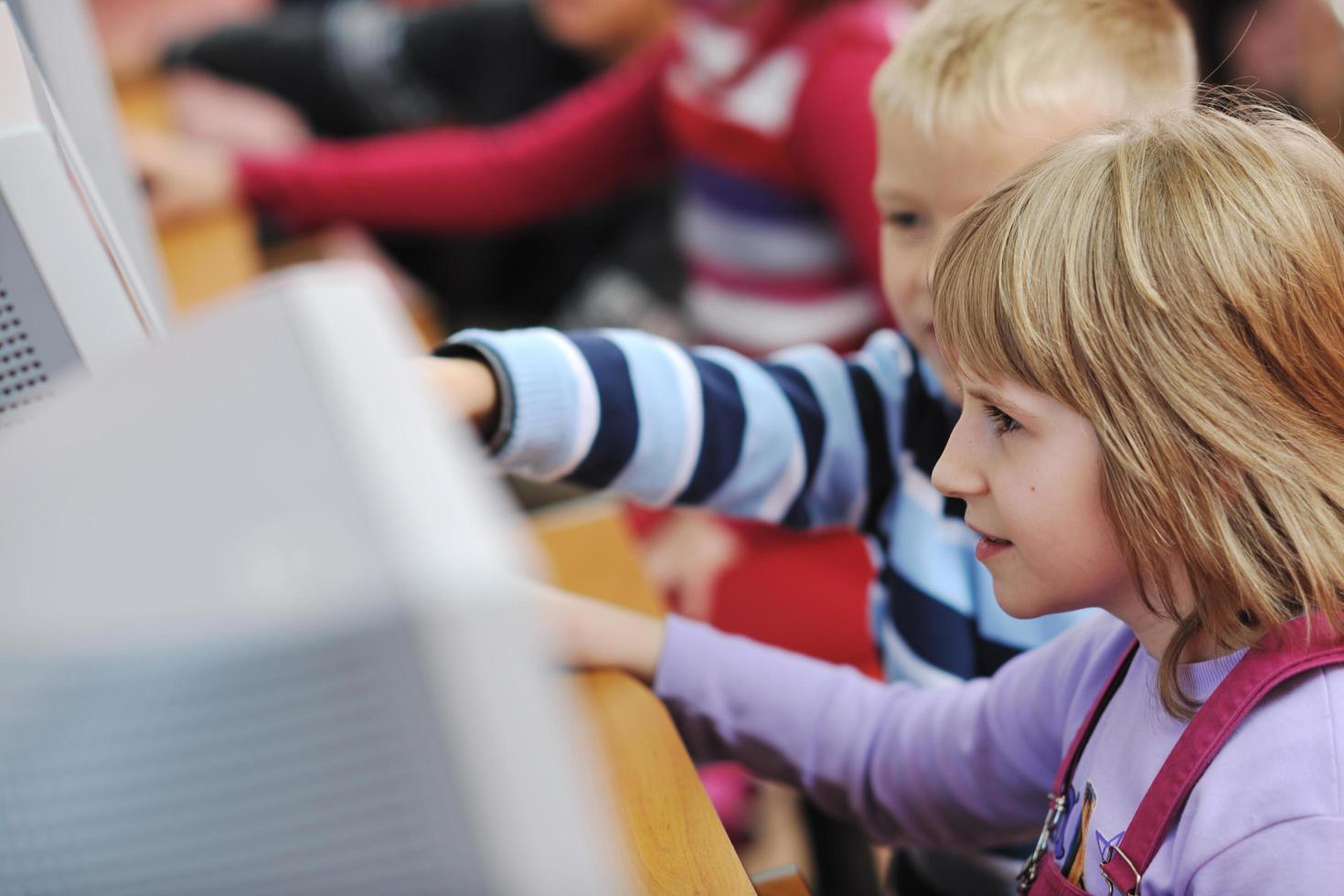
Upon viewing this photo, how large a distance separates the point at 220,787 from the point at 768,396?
51 centimetres

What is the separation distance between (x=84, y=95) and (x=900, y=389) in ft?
2.13

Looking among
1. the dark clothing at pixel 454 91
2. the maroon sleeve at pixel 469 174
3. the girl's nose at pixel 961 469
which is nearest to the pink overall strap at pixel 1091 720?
the girl's nose at pixel 961 469

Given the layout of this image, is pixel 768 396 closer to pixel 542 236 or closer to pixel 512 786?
pixel 512 786

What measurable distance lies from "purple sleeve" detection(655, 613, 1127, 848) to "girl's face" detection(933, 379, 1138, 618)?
0.28ft

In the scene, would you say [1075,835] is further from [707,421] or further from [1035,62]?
[1035,62]

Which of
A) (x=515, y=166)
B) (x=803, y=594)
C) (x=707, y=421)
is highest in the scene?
(x=707, y=421)

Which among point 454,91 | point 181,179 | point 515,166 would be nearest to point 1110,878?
point 515,166

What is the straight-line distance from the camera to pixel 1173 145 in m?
0.49

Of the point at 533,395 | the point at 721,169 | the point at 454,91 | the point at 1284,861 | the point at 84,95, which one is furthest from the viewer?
the point at 454,91

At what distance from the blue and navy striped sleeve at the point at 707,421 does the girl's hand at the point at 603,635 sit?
74mm

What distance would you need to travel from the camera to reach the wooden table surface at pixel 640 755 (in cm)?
53

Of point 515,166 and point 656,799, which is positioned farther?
point 515,166

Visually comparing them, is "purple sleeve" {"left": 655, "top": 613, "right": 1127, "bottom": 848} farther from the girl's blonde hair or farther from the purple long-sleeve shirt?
the girl's blonde hair

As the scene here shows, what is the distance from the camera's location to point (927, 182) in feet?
2.29
